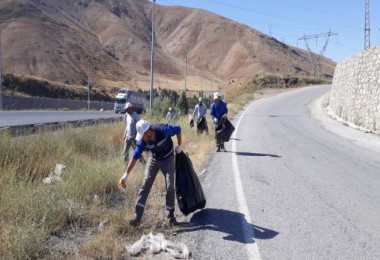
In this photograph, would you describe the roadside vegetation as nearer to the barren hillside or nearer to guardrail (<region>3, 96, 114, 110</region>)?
guardrail (<region>3, 96, 114, 110</region>)

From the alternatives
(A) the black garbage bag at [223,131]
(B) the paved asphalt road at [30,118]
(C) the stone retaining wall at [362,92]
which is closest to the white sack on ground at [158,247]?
(A) the black garbage bag at [223,131]

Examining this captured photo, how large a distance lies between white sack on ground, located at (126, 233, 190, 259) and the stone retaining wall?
51.1 ft

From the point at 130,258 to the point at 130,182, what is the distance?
11.0 ft

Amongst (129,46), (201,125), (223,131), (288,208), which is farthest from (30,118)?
(129,46)

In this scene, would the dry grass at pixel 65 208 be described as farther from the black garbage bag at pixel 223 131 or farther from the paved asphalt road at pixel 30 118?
the paved asphalt road at pixel 30 118

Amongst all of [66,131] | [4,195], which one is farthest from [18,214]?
[66,131]

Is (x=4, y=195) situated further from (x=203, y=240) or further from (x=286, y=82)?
(x=286, y=82)

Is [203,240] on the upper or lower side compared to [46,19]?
lower

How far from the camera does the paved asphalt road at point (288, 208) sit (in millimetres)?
5512

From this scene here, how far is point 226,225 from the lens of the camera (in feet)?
21.1

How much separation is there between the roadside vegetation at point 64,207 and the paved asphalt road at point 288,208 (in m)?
0.85

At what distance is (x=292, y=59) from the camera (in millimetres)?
146500

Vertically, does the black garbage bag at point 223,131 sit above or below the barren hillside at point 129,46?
below

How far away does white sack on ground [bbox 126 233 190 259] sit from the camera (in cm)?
532
